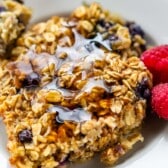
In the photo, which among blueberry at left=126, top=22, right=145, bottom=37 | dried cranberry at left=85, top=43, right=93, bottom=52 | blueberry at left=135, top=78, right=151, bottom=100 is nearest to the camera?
blueberry at left=135, top=78, right=151, bottom=100

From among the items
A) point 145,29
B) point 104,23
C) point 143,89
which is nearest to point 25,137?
point 143,89

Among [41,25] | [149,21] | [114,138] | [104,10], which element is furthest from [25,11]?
[114,138]

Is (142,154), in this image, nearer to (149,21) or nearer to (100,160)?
(100,160)

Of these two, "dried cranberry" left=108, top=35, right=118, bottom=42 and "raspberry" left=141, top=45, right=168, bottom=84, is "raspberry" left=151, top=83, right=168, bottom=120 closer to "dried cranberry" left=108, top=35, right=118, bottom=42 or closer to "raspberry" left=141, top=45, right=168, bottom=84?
"raspberry" left=141, top=45, right=168, bottom=84

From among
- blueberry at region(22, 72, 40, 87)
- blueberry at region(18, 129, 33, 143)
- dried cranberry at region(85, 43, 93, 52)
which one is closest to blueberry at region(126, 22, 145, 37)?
dried cranberry at region(85, 43, 93, 52)

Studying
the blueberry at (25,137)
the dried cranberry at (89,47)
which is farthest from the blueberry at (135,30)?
the blueberry at (25,137)

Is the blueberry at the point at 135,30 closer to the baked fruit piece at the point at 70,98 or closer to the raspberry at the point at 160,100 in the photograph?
the baked fruit piece at the point at 70,98
